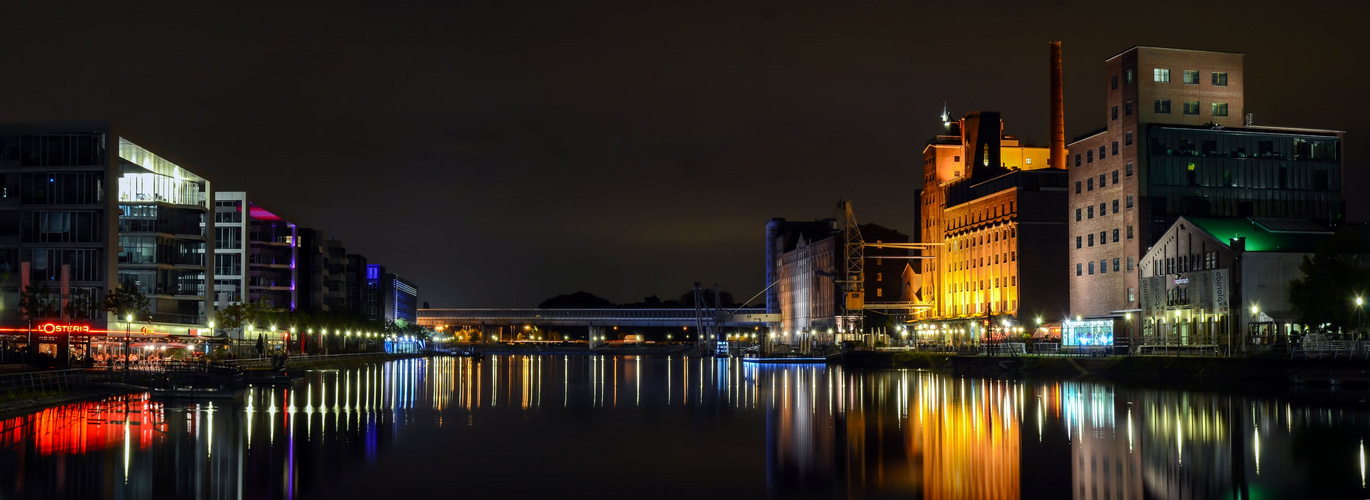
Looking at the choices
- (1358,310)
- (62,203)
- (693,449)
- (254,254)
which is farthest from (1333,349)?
(254,254)

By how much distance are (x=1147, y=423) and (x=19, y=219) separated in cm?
8289

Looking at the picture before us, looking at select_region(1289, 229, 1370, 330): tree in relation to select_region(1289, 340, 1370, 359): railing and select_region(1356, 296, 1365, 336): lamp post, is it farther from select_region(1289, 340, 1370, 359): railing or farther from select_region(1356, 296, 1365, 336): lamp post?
select_region(1289, 340, 1370, 359): railing

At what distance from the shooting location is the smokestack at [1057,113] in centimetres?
14588

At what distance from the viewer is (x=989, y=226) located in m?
146

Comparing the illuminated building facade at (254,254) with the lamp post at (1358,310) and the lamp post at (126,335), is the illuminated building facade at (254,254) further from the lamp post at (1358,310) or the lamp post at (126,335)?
the lamp post at (1358,310)

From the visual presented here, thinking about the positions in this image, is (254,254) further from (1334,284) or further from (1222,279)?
(1334,284)

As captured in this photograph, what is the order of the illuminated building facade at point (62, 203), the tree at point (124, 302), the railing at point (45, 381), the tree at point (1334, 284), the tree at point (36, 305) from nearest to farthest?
the railing at point (45, 381), the tree at point (36, 305), the tree at point (1334, 284), the tree at point (124, 302), the illuminated building facade at point (62, 203)

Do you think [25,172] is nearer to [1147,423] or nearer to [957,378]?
[957,378]

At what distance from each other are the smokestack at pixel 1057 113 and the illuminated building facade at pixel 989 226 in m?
3.36

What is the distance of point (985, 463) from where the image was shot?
3177cm

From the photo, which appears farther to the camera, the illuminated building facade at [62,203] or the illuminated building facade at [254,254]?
the illuminated building facade at [254,254]

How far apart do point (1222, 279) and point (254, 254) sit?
10978 cm

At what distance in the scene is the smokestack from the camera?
146 metres

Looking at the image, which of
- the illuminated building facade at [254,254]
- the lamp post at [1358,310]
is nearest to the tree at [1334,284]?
the lamp post at [1358,310]
